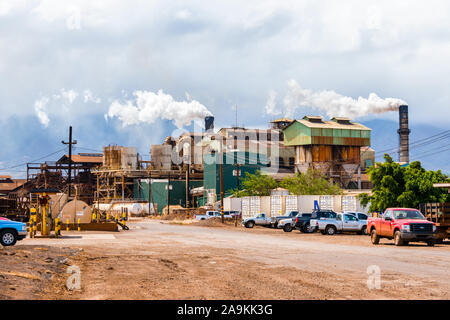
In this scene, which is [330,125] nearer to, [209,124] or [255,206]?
[255,206]

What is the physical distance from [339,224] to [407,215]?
12581 mm

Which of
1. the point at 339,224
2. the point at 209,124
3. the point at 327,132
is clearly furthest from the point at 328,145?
the point at 339,224

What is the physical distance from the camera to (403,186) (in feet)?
128

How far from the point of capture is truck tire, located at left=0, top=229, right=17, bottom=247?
23.8 metres

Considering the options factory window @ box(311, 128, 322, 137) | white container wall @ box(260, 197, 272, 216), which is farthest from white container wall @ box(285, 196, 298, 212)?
factory window @ box(311, 128, 322, 137)

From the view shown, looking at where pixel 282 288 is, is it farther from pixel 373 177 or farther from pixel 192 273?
pixel 373 177

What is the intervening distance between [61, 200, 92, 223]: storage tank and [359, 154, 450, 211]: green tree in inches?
907

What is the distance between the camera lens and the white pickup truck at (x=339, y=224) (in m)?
40.0

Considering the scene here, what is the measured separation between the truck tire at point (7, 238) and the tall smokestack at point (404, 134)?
106190mm

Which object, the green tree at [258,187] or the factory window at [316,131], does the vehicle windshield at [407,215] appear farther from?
the factory window at [316,131]

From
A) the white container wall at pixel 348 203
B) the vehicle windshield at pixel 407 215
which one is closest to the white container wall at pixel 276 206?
the white container wall at pixel 348 203

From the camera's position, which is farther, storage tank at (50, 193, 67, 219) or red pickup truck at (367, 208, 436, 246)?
storage tank at (50, 193, 67, 219)

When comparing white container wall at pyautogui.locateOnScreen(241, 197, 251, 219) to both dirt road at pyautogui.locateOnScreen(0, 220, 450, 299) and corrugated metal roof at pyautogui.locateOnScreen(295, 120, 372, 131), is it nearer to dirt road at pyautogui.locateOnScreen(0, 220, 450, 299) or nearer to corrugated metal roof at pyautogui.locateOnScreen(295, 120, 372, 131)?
corrugated metal roof at pyautogui.locateOnScreen(295, 120, 372, 131)
